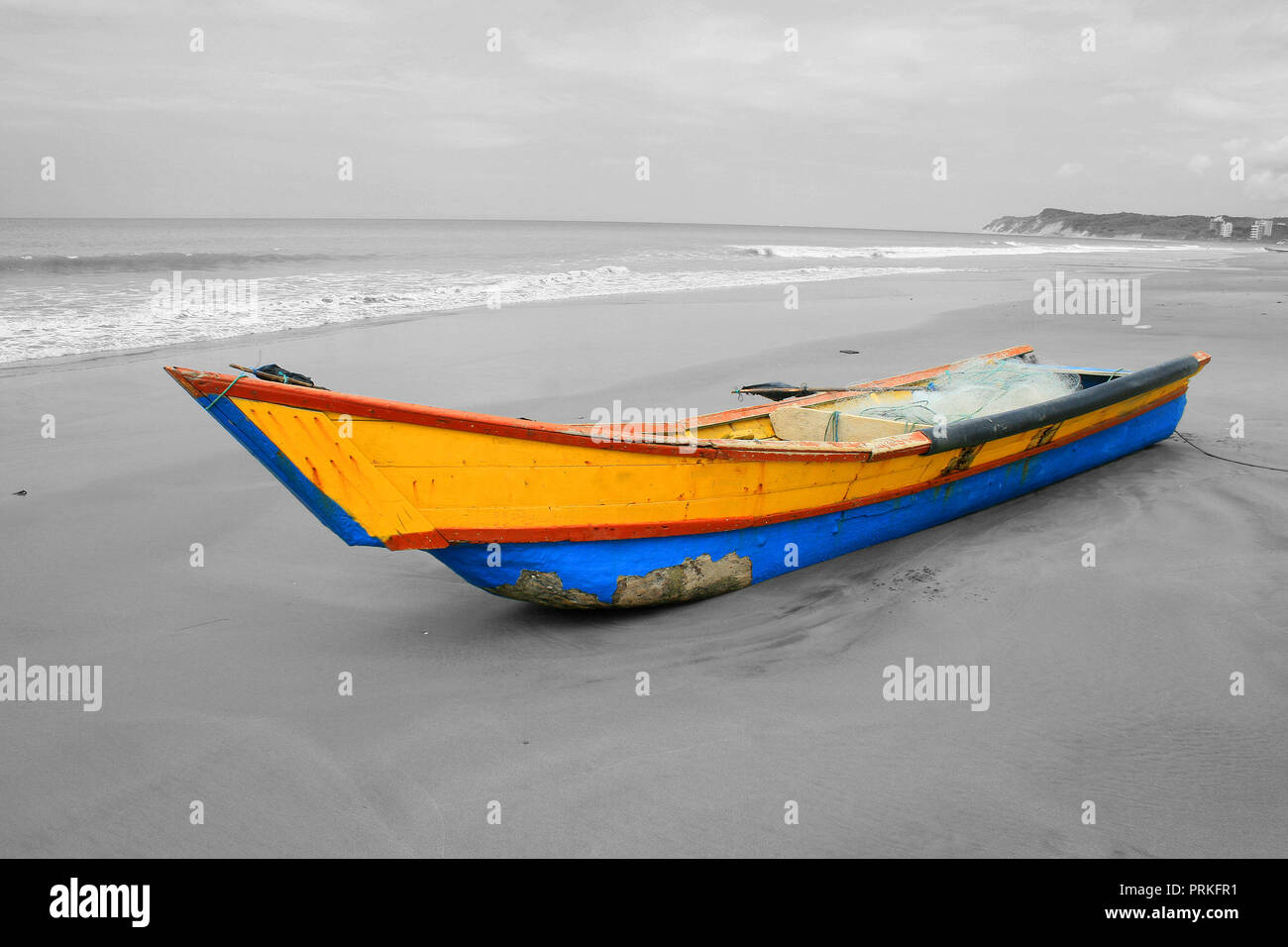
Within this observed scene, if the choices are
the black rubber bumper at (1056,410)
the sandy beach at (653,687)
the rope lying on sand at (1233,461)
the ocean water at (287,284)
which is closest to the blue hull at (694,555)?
the sandy beach at (653,687)

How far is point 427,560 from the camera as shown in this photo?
4.74 m

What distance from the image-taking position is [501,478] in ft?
11.1

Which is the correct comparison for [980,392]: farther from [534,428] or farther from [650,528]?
[534,428]

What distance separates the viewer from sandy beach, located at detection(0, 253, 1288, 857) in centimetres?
265

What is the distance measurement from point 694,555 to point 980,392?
319 cm

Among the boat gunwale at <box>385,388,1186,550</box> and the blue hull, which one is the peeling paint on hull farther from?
the boat gunwale at <box>385,388,1186,550</box>

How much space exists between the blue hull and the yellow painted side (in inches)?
5.6

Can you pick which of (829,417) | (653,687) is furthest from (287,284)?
(653,687)
